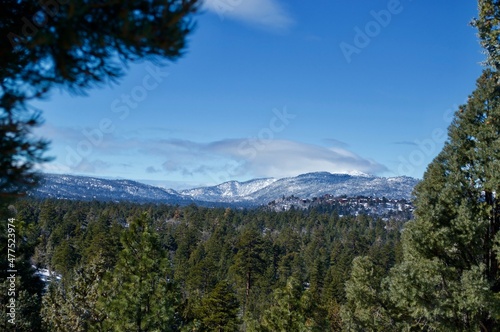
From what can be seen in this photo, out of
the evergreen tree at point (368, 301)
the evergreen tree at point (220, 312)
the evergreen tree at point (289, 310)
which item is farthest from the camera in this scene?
the evergreen tree at point (220, 312)

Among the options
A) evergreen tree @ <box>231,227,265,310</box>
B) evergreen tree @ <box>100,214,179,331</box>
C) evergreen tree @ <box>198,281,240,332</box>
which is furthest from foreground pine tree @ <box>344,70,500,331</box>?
evergreen tree @ <box>231,227,265,310</box>

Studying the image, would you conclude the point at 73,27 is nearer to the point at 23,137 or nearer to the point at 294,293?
the point at 23,137

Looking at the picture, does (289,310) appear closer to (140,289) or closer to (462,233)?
(140,289)

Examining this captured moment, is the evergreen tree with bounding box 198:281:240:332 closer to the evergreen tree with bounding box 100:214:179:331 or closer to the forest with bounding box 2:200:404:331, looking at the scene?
the forest with bounding box 2:200:404:331

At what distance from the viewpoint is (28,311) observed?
1500 centimetres

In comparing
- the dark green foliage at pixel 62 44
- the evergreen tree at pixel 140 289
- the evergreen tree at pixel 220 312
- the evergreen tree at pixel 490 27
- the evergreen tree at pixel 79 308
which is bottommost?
the evergreen tree at pixel 220 312

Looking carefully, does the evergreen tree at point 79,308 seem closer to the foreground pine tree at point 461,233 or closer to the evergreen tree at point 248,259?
the foreground pine tree at point 461,233

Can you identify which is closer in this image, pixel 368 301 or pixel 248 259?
pixel 368 301

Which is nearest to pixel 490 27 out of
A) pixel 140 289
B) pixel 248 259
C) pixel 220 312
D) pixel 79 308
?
pixel 140 289

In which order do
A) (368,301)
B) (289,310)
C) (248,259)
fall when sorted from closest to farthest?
(368,301) < (289,310) < (248,259)

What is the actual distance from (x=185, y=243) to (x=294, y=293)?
55877 millimetres

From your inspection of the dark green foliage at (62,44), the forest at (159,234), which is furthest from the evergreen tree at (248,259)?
the dark green foliage at (62,44)

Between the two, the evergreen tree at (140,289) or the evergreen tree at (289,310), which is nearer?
the evergreen tree at (140,289)

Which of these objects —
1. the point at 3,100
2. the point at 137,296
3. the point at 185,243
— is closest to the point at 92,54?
the point at 3,100
